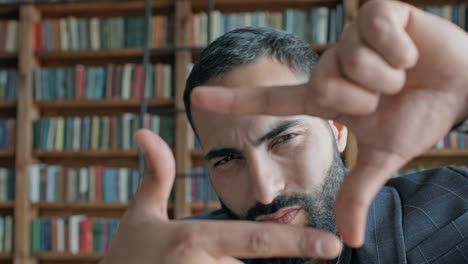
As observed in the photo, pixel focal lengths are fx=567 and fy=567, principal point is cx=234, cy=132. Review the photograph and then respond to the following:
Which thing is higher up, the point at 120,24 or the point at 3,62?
the point at 120,24

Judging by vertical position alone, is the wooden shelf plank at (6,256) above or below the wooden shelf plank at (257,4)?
below

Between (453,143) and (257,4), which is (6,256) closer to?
(257,4)

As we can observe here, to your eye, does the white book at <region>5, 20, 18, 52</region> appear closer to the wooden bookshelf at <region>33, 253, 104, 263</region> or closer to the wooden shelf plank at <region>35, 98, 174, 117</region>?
the wooden shelf plank at <region>35, 98, 174, 117</region>

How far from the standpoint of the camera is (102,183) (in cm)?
312

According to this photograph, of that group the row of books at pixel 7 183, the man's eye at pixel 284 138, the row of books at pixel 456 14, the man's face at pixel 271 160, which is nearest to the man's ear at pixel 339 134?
the man's face at pixel 271 160

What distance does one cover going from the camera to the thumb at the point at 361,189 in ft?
1.52

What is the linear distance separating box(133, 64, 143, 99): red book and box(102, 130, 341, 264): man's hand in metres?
2.57

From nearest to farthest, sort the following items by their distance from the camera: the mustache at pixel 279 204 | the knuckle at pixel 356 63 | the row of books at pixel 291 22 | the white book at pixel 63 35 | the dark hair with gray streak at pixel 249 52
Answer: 1. the knuckle at pixel 356 63
2. the mustache at pixel 279 204
3. the dark hair with gray streak at pixel 249 52
4. the row of books at pixel 291 22
5. the white book at pixel 63 35

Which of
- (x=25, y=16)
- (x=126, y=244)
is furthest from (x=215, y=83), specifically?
(x=25, y=16)

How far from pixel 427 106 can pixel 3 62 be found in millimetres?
3249

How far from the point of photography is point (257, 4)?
307cm

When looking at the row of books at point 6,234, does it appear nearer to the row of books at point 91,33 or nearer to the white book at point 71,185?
the white book at point 71,185

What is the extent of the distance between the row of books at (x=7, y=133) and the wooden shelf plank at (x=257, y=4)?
3.95 ft

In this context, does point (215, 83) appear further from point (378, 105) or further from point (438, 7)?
Result: point (438, 7)
